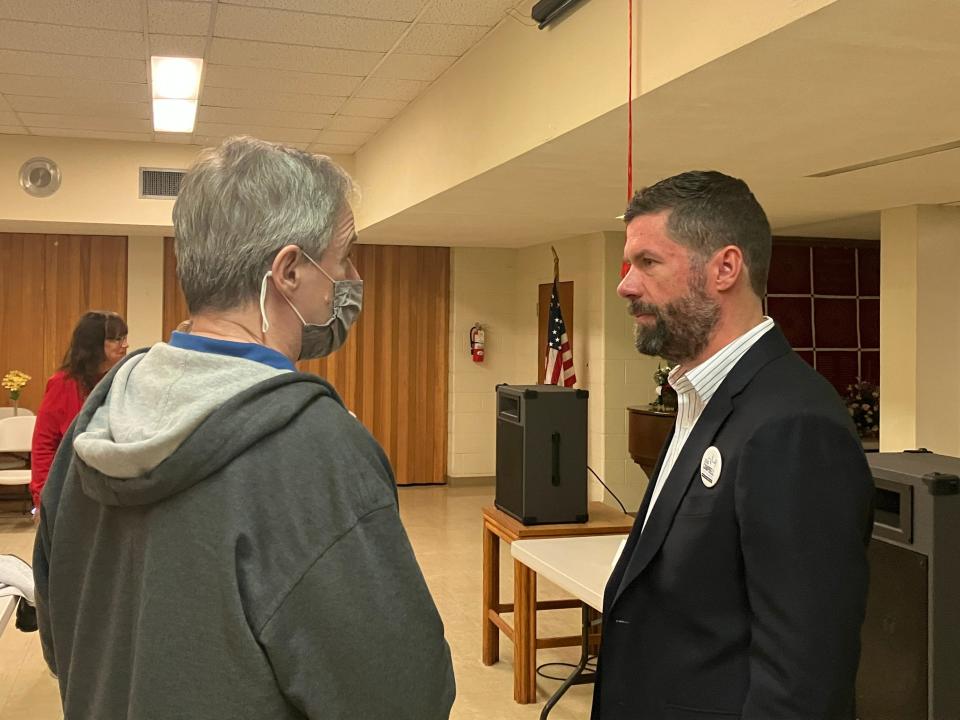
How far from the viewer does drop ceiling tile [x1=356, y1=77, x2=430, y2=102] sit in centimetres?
587

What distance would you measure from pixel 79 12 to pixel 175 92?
1.45 metres

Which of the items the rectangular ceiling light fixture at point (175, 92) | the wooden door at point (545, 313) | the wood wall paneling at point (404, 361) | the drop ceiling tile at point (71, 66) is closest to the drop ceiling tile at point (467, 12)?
the rectangular ceiling light fixture at point (175, 92)

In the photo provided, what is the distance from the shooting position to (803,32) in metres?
2.72

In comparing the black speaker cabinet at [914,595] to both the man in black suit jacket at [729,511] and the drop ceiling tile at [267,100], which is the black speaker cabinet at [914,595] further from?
the drop ceiling tile at [267,100]

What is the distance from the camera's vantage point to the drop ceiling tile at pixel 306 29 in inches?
182

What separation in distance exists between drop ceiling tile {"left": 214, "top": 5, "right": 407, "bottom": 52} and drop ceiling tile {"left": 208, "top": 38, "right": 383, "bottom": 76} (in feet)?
0.32

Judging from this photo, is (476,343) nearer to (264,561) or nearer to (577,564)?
(577,564)

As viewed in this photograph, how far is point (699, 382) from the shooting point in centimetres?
172

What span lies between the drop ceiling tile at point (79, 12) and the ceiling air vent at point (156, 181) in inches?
131

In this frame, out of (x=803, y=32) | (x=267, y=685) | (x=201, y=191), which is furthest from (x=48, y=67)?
(x=267, y=685)

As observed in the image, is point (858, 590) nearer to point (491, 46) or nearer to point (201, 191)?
point (201, 191)

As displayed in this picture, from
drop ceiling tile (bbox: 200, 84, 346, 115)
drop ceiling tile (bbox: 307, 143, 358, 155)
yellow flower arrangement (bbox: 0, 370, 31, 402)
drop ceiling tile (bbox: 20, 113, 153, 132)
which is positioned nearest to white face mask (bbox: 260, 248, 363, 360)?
drop ceiling tile (bbox: 200, 84, 346, 115)

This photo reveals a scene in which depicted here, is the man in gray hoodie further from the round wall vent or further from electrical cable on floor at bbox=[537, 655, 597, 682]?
the round wall vent

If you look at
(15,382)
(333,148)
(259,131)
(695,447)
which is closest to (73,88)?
(259,131)
